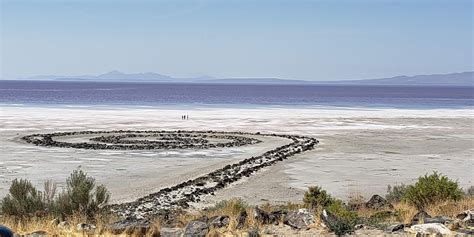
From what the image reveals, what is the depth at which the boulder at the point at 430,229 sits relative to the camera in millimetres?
11156

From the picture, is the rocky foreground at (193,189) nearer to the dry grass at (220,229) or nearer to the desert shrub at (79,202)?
the dry grass at (220,229)

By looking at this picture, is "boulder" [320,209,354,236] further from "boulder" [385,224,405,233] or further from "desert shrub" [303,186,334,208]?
"desert shrub" [303,186,334,208]

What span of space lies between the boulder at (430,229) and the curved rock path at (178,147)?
608cm

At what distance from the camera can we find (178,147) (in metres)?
36.5

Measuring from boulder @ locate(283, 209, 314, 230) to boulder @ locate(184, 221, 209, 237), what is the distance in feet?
5.96

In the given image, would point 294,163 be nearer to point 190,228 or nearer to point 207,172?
point 207,172

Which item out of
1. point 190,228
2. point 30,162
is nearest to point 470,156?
point 30,162

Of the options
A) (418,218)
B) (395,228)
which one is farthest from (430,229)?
(418,218)

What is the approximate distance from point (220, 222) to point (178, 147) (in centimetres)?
2380

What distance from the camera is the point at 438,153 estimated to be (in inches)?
1396

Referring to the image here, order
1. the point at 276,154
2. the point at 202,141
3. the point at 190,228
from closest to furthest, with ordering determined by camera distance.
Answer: the point at 190,228, the point at 276,154, the point at 202,141

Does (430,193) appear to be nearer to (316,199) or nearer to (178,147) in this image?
(316,199)

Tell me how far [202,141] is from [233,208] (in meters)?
25.2

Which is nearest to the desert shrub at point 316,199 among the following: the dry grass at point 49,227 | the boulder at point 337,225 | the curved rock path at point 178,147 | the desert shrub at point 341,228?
the curved rock path at point 178,147
